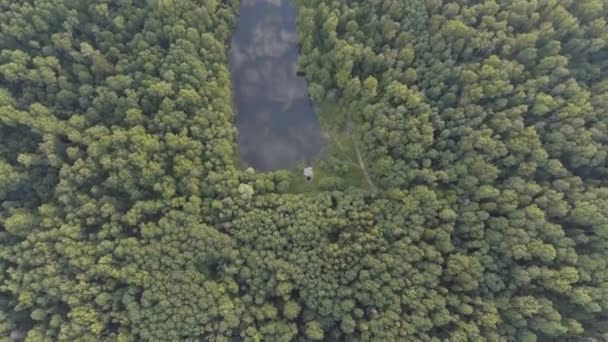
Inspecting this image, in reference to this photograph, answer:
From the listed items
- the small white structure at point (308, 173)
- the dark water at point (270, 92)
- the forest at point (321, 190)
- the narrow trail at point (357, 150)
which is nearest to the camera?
the forest at point (321, 190)

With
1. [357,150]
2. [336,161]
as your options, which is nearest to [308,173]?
[336,161]

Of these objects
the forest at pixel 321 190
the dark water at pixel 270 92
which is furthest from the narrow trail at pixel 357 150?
the dark water at pixel 270 92

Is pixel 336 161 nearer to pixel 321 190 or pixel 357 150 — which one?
pixel 357 150

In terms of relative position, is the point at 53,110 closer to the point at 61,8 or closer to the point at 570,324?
the point at 61,8

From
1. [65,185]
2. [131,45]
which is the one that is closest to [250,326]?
[65,185]

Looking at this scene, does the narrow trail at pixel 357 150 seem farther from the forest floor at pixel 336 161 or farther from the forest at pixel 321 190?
the forest at pixel 321 190

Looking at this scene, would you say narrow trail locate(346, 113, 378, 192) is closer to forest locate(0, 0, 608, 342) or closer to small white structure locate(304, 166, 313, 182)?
forest locate(0, 0, 608, 342)
